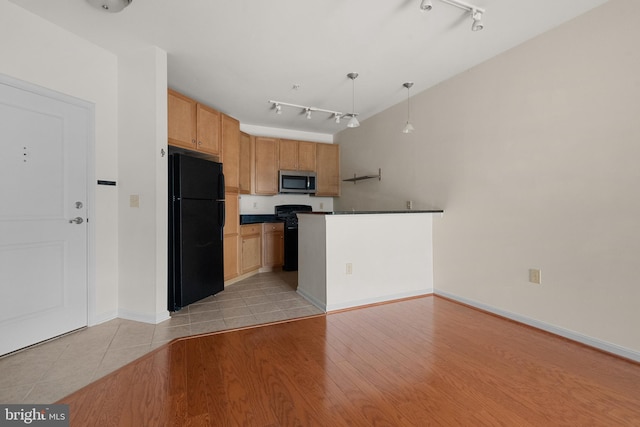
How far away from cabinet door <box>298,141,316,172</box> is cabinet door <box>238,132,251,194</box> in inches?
36.1

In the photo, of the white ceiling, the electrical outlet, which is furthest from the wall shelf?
the electrical outlet

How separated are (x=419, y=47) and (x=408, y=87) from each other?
86 cm

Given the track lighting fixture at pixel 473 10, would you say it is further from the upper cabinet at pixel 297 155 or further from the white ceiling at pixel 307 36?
the upper cabinet at pixel 297 155

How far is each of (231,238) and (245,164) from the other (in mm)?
1257

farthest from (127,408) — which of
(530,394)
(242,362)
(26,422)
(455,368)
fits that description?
(530,394)

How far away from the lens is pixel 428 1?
1.75 metres

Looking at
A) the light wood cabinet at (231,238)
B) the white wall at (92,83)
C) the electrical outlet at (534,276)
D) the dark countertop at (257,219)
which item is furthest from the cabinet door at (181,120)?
the electrical outlet at (534,276)

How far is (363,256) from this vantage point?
116 inches

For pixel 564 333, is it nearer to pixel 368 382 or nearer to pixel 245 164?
pixel 368 382

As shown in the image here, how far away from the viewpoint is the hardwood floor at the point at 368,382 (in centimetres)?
136

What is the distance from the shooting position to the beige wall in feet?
6.26

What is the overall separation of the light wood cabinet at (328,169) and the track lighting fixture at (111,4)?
3.44 metres

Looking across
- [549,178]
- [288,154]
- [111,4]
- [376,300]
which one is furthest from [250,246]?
[549,178]

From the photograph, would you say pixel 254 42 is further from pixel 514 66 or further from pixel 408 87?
pixel 514 66
